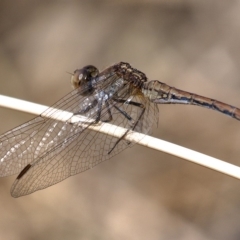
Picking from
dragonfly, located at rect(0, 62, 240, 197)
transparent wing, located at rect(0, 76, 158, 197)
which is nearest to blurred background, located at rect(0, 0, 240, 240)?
dragonfly, located at rect(0, 62, 240, 197)

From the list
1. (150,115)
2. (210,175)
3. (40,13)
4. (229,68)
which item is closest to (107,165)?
(210,175)

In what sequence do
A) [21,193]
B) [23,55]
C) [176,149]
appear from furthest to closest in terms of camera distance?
[23,55] → [21,193] → [176,149]

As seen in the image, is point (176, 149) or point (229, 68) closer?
point (176, 149)

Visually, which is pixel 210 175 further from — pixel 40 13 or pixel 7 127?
pixel 40 13

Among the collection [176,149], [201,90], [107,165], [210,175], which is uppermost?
[201,90]

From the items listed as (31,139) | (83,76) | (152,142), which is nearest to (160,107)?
(83,76)

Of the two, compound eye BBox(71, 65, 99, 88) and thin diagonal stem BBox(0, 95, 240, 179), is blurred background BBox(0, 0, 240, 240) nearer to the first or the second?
compound eye BBox(71, 65, 99, 88)
